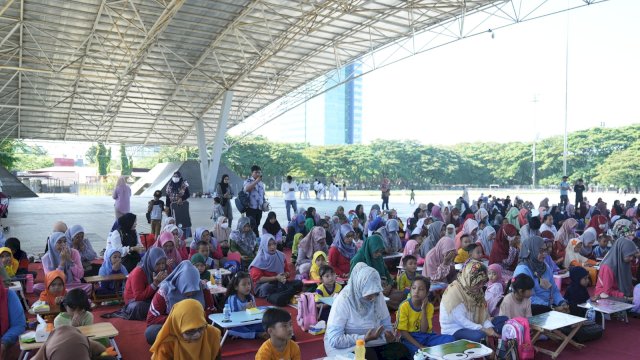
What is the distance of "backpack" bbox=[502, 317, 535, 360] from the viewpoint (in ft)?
14.1

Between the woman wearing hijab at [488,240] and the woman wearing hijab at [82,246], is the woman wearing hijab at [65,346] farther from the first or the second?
the woman wearing hijab at [488,240]

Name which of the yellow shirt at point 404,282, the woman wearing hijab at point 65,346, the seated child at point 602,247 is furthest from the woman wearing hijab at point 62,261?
the seated child at point 602,247

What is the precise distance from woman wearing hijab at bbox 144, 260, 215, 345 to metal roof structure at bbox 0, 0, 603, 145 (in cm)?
1153

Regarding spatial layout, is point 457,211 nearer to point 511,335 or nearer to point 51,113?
point 511,335

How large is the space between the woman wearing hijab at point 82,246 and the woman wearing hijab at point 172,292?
3.05 m

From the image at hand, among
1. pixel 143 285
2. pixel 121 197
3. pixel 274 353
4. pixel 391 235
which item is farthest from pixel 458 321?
pixel 121 197

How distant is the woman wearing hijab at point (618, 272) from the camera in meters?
5.95

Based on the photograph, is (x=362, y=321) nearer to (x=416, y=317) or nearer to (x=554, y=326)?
(x=416, y=317)

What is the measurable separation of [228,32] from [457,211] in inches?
420

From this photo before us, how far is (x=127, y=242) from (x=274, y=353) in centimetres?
534

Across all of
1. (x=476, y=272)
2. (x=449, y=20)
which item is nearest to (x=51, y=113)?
(x=449, y=20)

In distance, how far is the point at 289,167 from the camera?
45.0 metres

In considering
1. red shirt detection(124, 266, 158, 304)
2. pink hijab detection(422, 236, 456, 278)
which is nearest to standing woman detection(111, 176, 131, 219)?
red shirt detection(124, 266, 158, 304)

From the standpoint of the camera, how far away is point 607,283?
19.5 feet
